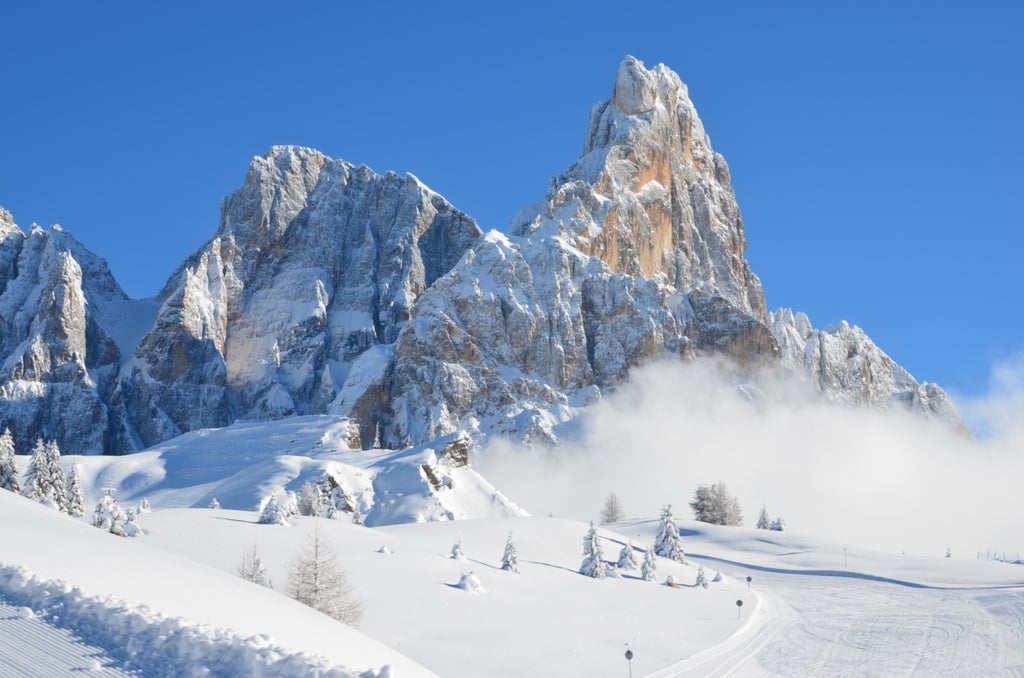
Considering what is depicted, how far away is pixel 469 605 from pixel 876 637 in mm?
17514

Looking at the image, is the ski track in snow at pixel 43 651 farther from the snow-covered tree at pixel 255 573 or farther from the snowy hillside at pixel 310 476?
the snowy hillside at pixel 310 476

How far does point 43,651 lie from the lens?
15.9m

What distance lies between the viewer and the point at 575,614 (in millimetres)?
43844

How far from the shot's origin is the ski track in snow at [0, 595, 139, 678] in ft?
50.5

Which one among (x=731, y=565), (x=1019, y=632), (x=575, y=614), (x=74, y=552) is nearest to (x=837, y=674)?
(x=575, y=614)

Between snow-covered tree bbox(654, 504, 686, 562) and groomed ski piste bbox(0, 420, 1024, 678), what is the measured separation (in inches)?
69.3

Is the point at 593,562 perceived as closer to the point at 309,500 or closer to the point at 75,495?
the point at 75,495

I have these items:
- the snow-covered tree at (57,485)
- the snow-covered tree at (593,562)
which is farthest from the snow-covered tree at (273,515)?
the snow-covered tree at (593,562)

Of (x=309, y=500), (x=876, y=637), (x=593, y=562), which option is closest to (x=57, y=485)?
(x=309, y=500)

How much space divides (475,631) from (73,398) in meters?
183

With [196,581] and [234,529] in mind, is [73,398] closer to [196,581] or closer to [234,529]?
[234,529]

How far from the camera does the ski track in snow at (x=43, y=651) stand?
15.4 meters

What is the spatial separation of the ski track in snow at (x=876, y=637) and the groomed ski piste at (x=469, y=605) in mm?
157

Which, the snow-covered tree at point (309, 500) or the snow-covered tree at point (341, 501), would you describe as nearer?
the snow-covered tree at point (309, 500)
